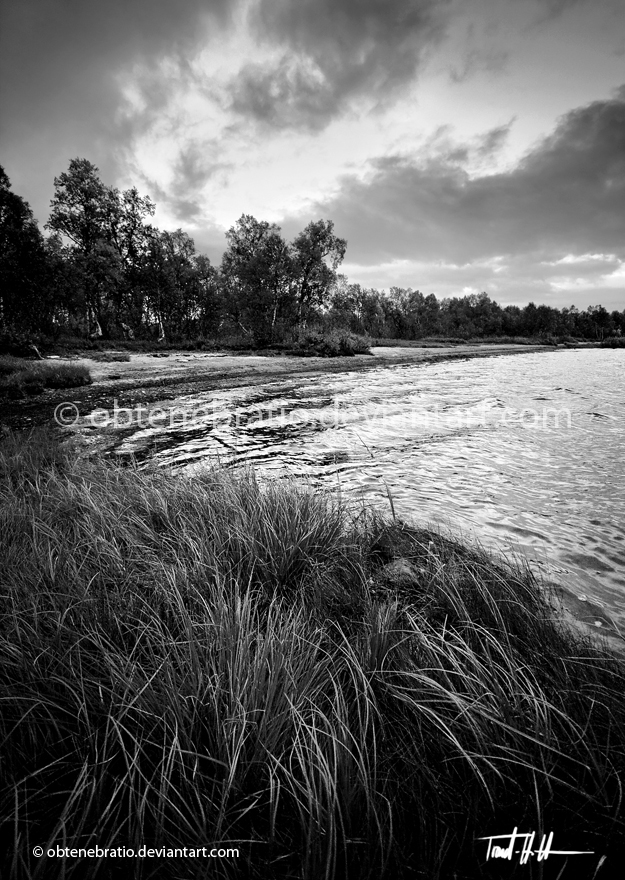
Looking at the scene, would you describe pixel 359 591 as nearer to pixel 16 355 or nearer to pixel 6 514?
pixel 6 514

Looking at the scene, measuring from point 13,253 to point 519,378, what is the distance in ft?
94.7

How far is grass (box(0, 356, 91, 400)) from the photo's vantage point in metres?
8.74

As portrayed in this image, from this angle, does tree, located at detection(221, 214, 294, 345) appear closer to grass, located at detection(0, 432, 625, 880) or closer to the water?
the water

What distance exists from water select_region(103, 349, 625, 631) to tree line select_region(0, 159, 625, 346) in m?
22.7

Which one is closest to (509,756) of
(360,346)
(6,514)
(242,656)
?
(242,656)

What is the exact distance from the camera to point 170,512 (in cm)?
255

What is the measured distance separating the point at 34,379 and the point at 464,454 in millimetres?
10281

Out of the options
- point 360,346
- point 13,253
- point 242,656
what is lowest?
point 242,656

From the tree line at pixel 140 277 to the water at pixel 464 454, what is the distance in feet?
74.6
